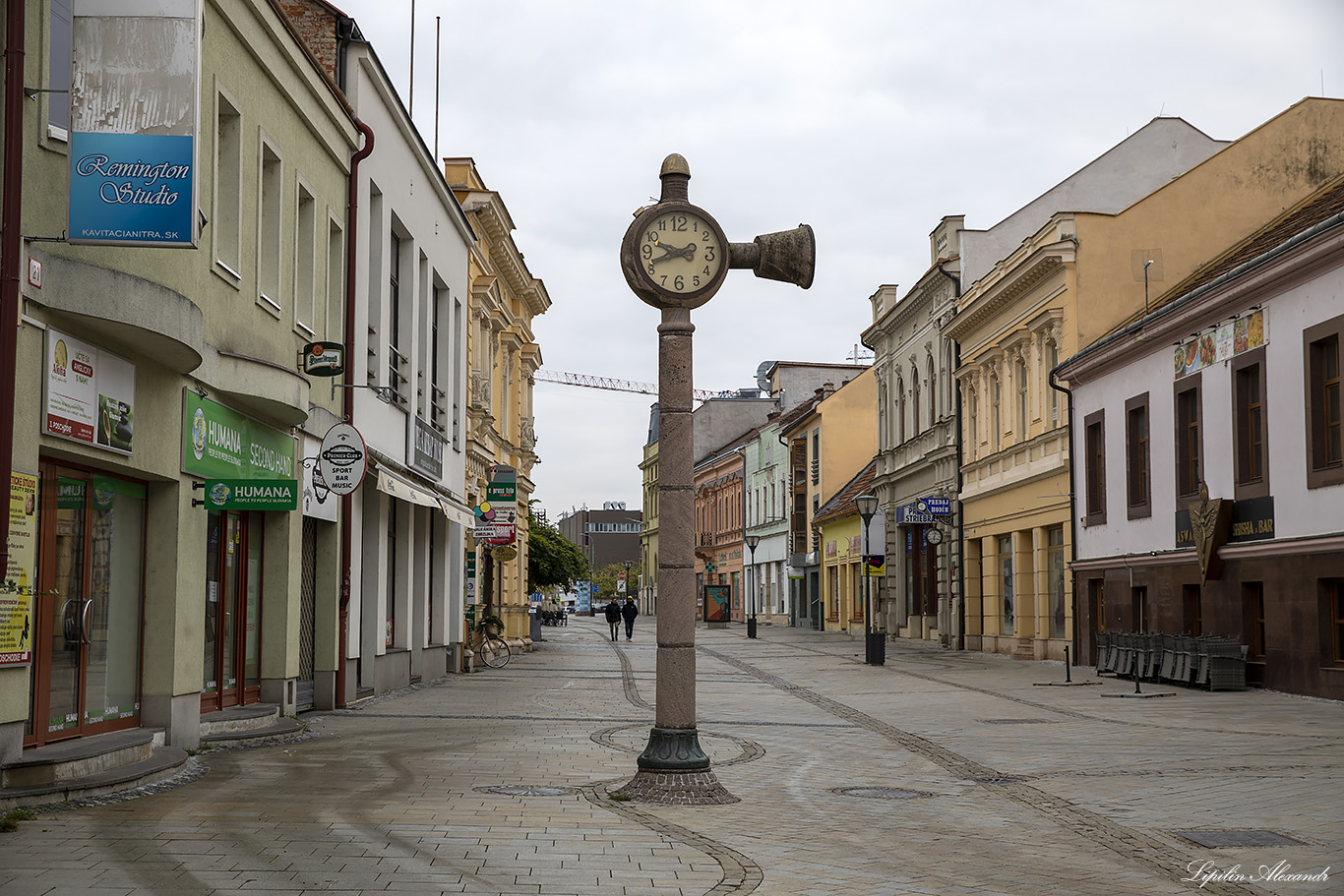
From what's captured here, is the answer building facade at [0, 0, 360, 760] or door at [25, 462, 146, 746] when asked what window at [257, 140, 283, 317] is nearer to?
building facade at [0, 0, 360, 760]

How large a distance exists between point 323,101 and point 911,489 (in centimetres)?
3054

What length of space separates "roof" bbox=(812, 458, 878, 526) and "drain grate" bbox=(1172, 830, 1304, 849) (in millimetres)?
42560

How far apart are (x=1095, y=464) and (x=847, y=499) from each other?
28243 millimetres

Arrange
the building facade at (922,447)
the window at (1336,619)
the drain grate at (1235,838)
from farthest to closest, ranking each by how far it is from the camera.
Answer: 1. the building facade at (922,447)
2. the window at (1336,619)
3. the drain grate at (1235,838)

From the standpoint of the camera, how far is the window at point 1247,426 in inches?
828

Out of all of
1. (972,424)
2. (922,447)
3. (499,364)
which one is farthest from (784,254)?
(922,447)

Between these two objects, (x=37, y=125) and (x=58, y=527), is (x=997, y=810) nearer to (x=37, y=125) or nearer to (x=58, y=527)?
(x=58, y=527)

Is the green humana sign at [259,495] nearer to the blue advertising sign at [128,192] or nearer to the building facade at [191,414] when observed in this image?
the building facade at [191,414]

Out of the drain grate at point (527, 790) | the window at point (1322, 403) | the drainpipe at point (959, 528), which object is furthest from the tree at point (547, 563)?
the drain grate at point (527, 790)

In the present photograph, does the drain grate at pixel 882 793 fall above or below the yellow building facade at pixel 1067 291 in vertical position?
below

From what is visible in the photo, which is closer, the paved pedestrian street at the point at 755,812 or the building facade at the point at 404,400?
the paved pedestrian street at the point at 755,812

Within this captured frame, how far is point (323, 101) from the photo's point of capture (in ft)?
54.7

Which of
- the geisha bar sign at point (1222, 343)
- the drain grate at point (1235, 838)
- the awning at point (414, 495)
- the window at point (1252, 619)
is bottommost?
the drain grate at point (1235, 838)

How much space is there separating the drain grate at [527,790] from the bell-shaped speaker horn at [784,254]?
412 cm
